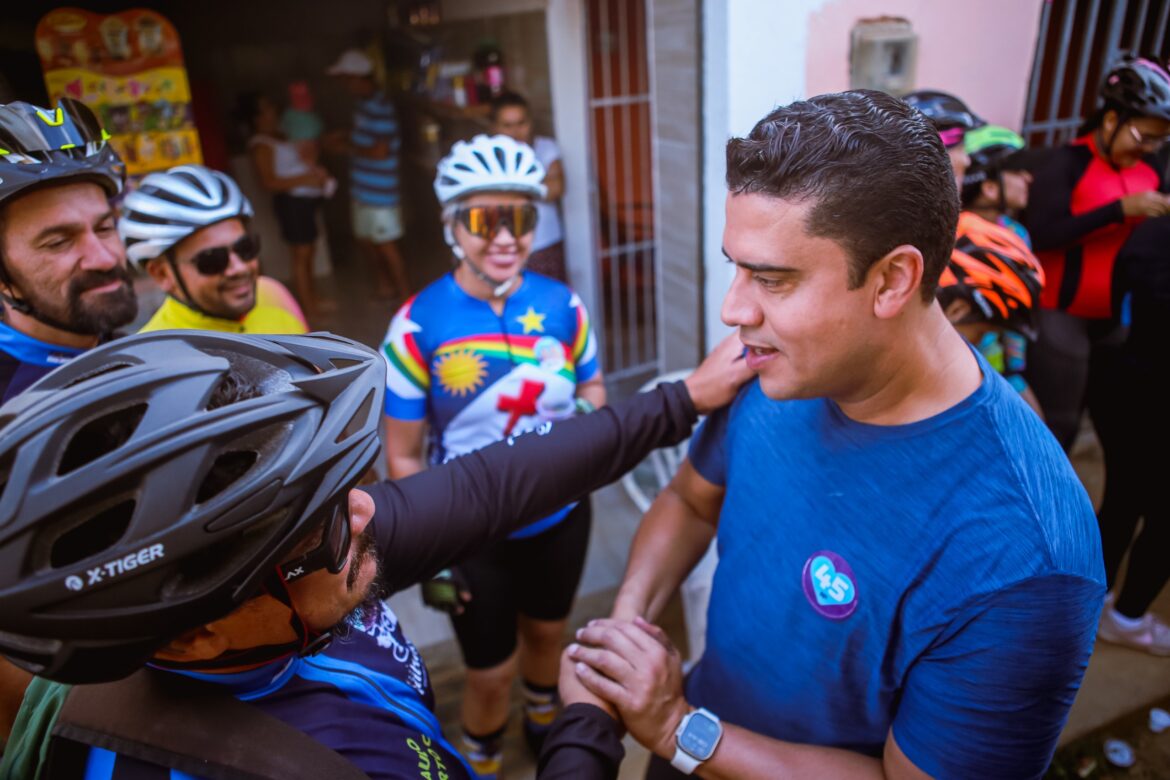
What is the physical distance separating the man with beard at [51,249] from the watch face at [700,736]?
202 cm

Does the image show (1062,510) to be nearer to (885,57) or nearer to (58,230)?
(58,230)

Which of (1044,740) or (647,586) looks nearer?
(1044,740)

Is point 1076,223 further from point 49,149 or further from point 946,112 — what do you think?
point 49,149

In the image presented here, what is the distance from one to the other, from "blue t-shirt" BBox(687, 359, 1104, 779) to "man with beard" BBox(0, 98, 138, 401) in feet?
6.63

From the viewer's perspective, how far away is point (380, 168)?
7.11 meters

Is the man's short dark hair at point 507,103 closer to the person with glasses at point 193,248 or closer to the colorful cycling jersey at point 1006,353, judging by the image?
the person with glasses at point 193,248

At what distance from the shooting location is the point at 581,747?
4.61ft

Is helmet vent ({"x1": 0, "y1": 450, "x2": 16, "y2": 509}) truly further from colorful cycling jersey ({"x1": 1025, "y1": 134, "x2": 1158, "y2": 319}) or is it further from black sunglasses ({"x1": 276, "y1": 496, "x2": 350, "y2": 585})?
colorful cycling jersey ({"x1": 1025, "y1": 134, "x2": 1158, "y2": 319})

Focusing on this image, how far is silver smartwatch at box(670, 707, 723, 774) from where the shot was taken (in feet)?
4.97

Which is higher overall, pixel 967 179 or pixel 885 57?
pixel 885 57

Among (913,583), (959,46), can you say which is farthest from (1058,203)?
(913,583)

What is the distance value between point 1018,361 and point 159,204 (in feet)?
11.3

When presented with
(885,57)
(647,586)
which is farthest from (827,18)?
(647,586)

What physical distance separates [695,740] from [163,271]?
2621 mm
